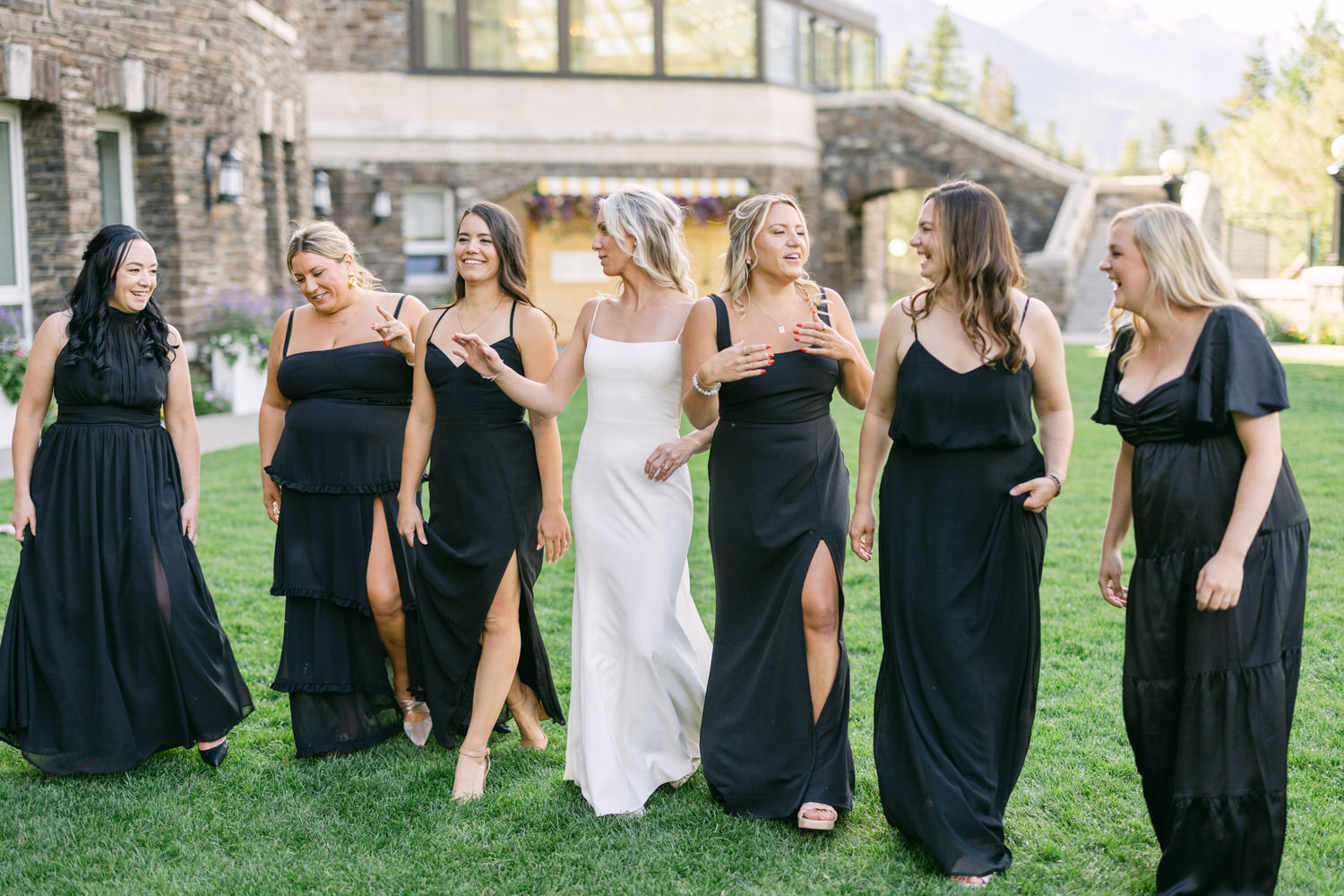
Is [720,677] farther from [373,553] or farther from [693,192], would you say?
[693,192]

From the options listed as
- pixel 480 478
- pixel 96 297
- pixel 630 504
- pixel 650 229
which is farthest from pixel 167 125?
pixel 630 504

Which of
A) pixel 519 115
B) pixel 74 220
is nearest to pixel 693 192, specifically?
pixel 519 115

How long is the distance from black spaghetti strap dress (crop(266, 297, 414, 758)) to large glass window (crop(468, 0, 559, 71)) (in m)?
20.2

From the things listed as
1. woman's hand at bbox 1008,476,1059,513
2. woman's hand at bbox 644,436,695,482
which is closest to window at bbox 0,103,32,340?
woman's hand at bbox 644,436,695,482

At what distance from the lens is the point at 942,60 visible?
7512 cm

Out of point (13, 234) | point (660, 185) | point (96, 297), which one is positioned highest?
point (660, 185)

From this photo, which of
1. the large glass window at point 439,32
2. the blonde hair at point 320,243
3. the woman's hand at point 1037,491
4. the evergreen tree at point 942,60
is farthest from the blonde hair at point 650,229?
the evergreen tree at point 942,60

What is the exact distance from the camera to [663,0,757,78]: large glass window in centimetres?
2445

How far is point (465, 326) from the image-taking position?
4352mm

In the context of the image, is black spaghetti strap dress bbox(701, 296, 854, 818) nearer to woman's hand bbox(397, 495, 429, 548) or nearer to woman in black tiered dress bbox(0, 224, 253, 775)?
woman's hand bbox(397, 495, 429, 548)

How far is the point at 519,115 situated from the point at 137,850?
2134 cm

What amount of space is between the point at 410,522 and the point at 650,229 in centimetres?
132

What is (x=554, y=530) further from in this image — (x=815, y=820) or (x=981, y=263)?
(x=981, y=263)

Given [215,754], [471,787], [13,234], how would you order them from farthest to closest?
1. [13,234]
2. [215,754]
3. [471,787]
